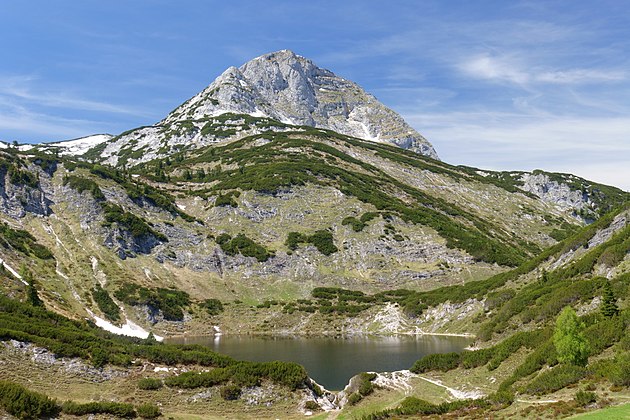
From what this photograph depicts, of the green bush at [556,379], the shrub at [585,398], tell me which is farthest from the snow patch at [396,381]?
the shrub at [585,398]

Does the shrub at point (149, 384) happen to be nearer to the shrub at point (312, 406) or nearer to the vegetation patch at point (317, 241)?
the shrub at point (312, 406)

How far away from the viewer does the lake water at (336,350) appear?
191 ft

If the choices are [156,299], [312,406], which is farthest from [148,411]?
[156,299]

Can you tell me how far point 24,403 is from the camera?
94.2 ft

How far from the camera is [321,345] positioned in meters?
83.4

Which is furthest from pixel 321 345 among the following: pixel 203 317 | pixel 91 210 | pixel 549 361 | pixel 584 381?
pixel 91 210

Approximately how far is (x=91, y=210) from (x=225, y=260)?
124 ft

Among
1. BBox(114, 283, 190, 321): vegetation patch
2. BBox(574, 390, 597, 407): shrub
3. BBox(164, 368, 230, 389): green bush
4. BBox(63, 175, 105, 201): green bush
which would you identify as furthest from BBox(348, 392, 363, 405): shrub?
BBox(63, 175, 105, 201): green bush

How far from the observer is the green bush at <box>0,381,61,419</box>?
92.2ft

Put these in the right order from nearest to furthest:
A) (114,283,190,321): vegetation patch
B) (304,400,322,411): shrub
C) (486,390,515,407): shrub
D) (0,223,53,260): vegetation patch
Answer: (486,390,515,407): shrub
(304,400,322,411): shrub
(0,223,53,260): vegetation patch
(114,283,190,321): vegetation patch

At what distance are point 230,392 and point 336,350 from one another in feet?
130

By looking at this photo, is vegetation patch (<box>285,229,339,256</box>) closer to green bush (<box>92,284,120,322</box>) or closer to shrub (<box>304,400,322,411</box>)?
green bush (<box>92,284,120,322</box>)

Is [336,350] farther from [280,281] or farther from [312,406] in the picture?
Result: [280,281]

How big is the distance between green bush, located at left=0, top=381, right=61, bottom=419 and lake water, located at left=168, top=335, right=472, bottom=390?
2731 centimetres
